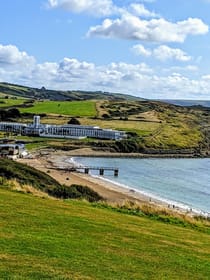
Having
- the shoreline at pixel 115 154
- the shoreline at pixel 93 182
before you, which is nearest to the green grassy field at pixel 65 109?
the shoreline at pixel 115 154

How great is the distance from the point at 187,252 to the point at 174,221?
6.09 m

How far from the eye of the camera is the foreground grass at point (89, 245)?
1023 cm

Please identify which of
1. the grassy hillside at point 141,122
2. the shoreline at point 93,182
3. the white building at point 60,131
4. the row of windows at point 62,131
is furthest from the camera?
the row of windows at point 62,131

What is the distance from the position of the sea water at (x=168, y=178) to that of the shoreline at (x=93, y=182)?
Result: 179cm

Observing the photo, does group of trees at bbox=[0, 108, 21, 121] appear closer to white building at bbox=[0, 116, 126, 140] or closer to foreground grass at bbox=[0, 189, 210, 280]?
white building at bbox=[0, 116, 126, 140]

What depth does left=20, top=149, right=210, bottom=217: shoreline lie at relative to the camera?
48.9 metres

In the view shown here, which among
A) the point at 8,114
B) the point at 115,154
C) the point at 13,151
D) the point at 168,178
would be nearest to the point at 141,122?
the point at 8,114

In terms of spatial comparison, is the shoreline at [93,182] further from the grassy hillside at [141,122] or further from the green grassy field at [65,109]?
the green grassy field at [65,109]

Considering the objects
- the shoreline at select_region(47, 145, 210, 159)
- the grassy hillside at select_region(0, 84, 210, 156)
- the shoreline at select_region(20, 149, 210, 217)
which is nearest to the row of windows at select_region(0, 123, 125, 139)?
the grassy hillside at select_region(0, 84, 210, 156)

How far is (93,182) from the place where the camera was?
67875mm

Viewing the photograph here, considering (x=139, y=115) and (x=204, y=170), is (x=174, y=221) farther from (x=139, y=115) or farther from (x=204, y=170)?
(x=139, y=115)

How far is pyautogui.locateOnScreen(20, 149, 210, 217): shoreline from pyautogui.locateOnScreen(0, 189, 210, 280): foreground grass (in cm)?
2465

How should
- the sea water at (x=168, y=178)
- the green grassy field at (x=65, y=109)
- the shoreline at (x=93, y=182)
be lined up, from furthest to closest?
the green grassy field at (x=65, y=109) < the sea water at (x=168, y=178) < the shoreline at (x=93, y=182)

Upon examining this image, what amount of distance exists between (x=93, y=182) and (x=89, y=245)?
55511mm
